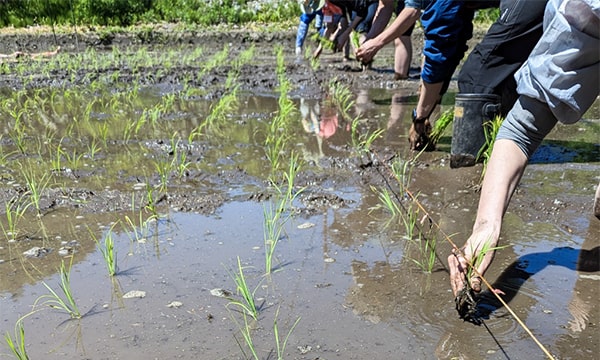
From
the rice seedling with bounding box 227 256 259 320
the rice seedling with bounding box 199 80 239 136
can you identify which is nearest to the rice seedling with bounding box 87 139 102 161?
the rice seedling with bounding box 199 80 239 136

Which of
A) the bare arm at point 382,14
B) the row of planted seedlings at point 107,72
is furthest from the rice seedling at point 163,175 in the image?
the row of planted seedlings at point 107,72

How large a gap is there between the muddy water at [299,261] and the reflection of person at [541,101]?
0.67ft

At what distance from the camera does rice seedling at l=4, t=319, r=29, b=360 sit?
1341mm

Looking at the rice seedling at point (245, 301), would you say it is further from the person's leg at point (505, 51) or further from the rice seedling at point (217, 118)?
the rice seedling at point (217, 118)

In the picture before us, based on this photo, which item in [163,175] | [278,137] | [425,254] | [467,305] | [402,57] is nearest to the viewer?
[467,305]

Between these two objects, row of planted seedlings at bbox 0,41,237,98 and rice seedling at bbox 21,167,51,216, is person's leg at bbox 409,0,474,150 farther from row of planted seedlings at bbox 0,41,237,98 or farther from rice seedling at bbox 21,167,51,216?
row of planted seedlings at bbox 0,41,237,98

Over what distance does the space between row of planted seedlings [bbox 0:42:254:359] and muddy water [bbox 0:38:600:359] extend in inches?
0.9

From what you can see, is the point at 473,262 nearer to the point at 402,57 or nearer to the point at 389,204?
the point at 389,204

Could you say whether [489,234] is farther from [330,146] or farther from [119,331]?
[330,146]

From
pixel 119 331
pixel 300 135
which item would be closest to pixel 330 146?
pixel 300 135

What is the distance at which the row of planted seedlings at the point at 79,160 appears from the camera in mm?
2031

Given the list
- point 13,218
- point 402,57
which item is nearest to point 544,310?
point 13,218

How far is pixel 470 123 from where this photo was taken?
2.89 metres

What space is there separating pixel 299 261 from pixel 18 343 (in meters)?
0.91
